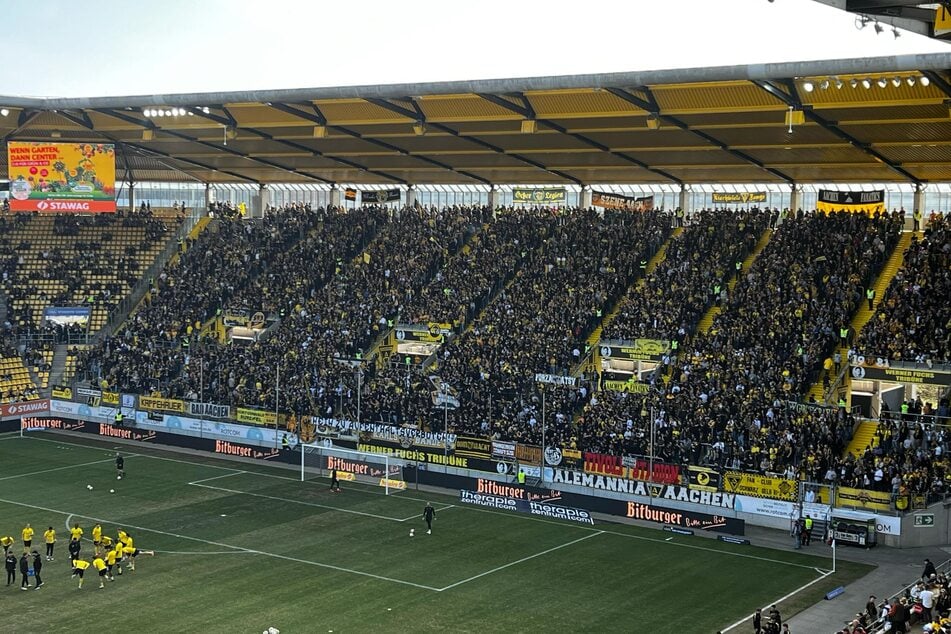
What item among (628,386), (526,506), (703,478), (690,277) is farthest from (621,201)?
(526,506)

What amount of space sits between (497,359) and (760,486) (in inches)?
594

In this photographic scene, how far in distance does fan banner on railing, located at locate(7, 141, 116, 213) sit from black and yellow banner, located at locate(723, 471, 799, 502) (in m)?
38.6

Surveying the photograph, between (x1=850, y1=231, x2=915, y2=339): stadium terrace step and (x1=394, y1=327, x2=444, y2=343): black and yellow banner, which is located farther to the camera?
(x1=394, y1=327, x2=444, y2=343): black and yellow banner

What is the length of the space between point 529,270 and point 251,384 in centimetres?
1508

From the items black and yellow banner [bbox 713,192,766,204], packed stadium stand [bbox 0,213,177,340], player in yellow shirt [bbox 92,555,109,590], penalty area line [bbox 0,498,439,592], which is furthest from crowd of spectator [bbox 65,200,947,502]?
player in yellow shirt [bbox 92,555,109,590]

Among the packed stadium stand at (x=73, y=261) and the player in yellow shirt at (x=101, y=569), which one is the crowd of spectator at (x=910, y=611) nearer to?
the player in yellow shirt at (x=101, y=569)

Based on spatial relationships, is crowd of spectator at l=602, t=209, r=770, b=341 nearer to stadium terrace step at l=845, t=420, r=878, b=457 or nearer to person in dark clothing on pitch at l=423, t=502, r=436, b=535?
stadium terrace step at l=845, t=420, r=878, b=457

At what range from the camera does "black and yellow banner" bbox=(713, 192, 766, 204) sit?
60.2 meters

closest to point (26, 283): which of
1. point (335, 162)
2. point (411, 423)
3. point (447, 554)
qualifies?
point (335, 162)

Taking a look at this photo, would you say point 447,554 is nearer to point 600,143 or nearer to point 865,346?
point 865,346

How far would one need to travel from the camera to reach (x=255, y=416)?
5359 centimetres

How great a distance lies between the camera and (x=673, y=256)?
178ft

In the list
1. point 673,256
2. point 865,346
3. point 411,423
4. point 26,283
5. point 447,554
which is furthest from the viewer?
point 26,283

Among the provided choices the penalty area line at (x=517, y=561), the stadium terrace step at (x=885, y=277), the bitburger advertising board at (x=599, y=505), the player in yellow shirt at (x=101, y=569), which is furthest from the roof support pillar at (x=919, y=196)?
the player in yellow shirt at (x=101, y=569)
